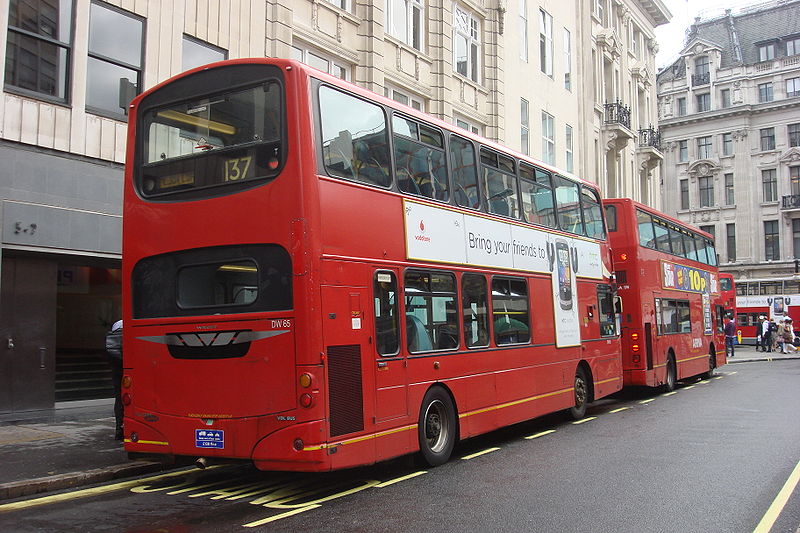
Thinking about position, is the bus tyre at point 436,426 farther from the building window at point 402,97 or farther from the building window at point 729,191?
the building window at point 729,191

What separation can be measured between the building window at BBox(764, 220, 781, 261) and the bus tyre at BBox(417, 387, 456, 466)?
212ft

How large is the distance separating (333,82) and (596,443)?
636 cm

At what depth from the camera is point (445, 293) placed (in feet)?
30.7

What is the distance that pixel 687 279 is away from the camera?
800 inches

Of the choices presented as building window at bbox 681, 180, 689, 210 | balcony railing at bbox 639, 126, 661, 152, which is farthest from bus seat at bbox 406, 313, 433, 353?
building window at bbox 681, 180, 689, 210

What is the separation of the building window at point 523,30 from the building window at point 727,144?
155 ft

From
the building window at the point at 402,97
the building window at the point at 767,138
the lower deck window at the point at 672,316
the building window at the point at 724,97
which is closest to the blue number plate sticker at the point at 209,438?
the lower deck window at the point at 672,316

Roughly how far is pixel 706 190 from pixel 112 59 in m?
66.3

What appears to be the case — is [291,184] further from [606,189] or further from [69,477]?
[606,189]

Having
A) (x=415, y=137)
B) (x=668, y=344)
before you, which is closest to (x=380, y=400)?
(x=415, y=137)

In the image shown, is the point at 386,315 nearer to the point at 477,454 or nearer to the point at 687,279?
the point at 477,454

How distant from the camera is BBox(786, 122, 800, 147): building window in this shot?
2579 inches

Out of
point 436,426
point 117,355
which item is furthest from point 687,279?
point 117,355

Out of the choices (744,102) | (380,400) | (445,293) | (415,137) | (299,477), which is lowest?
A: (299,477)
